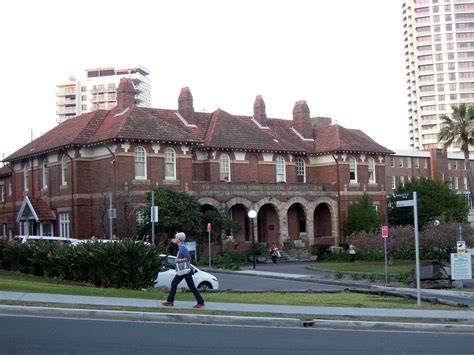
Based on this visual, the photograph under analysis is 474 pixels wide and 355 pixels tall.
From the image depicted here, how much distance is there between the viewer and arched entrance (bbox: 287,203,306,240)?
187 feet

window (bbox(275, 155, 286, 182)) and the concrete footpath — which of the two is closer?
the concrete footpath

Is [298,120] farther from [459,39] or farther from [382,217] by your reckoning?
[459,39]

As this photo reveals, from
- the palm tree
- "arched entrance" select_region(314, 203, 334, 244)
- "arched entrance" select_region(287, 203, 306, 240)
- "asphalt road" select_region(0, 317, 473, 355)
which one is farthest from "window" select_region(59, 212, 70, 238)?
"asphalt road" select_region(0, 317, 473, 355)

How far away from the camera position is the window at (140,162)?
4675 cm

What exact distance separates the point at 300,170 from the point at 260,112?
5.72m

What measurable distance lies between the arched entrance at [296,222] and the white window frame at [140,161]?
14.5 metres

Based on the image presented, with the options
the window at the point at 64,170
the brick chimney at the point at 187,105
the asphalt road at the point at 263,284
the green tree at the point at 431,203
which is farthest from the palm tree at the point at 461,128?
the asphalt road at the point at 263,284

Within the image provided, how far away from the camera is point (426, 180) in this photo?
65.9 meters

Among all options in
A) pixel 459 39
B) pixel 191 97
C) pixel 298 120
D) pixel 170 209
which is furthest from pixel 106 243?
pixel 459 39

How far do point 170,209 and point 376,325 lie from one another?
30301 millimetres

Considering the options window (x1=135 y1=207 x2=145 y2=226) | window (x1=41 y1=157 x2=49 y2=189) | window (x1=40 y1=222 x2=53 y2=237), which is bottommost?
window (x1=40 y1=222 x2=53 y2=237)

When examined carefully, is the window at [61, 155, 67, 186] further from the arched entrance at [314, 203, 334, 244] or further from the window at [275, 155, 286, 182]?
the arched entrance at [314, 203, 334, 244]

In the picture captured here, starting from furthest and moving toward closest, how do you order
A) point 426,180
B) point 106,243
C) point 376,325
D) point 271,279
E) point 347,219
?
point 426,180 < point 347,219 < point 271,279 < point 106,243 < point 376,325

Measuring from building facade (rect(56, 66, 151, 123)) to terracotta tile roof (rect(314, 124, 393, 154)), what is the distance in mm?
80659
